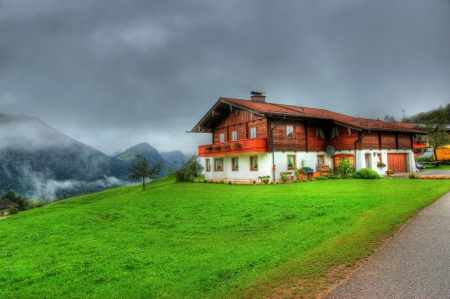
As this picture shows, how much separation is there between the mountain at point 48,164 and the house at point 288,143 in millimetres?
81021

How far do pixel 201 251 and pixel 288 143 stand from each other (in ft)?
72.2

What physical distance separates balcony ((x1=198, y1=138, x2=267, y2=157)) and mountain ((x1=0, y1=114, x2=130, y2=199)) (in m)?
78.7

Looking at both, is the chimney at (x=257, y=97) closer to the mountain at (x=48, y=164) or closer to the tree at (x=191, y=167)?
the tree at (x=191, y=167)

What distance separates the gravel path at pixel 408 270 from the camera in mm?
4205

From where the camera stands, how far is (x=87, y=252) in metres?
7.49

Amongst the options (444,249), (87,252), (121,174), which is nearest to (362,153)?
(444,249)

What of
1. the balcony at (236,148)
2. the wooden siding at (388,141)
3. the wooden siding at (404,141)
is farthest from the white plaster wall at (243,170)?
the wooden siding at (404,141)

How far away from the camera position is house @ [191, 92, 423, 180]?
27000mm

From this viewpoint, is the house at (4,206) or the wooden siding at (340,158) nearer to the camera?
the wooden siding at (340,158)

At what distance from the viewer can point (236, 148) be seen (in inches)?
1110

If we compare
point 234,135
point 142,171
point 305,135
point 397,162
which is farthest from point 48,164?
point 397,162

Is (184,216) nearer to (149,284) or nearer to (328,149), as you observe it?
(149,284)

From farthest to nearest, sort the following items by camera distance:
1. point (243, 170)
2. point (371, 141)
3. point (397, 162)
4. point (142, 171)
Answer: point (397, 162) < point (371, 141) < point (243, 170) < point (142, 171)

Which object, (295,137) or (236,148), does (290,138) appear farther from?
(236,148)
